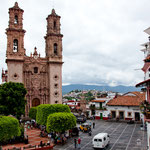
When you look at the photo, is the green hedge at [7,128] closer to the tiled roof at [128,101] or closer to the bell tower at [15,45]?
the bell tower at [15,45]

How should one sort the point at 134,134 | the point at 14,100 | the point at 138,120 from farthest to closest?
1. the point at 138,120
2. the point at 14,100
3. the point at 134,134

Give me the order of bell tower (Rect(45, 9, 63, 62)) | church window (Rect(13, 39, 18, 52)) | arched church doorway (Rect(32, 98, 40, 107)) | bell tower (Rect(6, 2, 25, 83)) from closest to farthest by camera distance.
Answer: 1. bell tower (Rect(6, 2, 25, 83))
2. church window (Rect(13, 39, 18, 52))
3. arched church doorway (Rect(32, 98, 40, 107))
4. bell tower (Rect(45, 9, 63, 62))

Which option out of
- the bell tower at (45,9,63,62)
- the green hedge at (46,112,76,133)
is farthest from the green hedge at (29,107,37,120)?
the green hedge at (46,112,76,133)

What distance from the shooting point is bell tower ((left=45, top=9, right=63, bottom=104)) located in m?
52.8

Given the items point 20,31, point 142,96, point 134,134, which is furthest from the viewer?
point 20,31

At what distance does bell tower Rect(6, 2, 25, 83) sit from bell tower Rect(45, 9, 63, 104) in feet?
23.8

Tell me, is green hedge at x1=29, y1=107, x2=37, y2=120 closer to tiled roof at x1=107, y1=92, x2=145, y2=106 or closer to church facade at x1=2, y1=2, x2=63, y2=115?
church facade at x1=2, y1=2, x2=63, y2=115

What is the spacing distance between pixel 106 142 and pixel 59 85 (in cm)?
3124

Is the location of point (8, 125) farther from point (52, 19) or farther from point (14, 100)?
point (52, 19)

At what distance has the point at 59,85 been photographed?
53438 mm

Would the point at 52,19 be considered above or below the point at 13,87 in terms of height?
above

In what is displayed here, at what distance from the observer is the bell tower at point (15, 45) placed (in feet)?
159

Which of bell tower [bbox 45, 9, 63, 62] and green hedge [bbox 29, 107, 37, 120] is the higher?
bell tower [bbox 45, 9, 63, 62]

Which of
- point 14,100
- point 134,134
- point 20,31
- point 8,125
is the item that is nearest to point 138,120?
point 134,134
